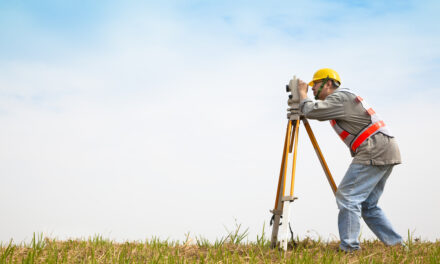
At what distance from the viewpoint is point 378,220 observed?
7.29 meters

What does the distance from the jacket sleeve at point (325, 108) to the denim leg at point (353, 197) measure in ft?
2.50

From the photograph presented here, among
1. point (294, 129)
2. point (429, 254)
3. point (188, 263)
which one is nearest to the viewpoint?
point (188, 263)

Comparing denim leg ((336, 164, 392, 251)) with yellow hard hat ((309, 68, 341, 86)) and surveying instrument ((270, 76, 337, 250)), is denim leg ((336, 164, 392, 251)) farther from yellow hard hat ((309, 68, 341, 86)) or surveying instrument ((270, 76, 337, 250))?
yellow hard hat ((309, 68, 341, 86))

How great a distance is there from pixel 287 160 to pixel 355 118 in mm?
1112

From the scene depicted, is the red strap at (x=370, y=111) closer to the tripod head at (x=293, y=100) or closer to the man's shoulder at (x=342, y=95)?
the man's shoulder at (x=342, y=95)

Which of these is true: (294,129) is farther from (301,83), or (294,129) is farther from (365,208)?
(365,208)

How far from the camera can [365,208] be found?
7.32 m

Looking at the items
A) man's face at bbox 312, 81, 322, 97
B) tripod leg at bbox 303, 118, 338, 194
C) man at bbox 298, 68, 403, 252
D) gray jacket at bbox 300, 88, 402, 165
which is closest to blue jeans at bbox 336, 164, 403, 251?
man at bbox 298, 68, 403, 252

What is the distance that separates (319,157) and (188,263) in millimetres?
2537

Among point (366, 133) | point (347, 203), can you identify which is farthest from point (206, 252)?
point (366, 133)

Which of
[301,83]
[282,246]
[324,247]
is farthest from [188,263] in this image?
[301,83]

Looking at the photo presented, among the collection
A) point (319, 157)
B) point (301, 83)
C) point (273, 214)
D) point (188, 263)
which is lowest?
point (188, 263)

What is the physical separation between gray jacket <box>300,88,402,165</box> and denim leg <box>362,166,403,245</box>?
686mm

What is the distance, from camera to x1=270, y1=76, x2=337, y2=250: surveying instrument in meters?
6.71
